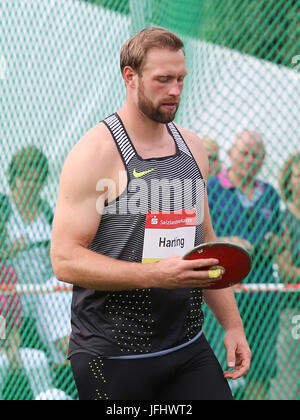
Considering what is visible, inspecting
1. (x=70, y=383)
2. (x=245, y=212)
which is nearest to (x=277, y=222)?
A: (x=245, y=212)

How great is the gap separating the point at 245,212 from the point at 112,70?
114 cm

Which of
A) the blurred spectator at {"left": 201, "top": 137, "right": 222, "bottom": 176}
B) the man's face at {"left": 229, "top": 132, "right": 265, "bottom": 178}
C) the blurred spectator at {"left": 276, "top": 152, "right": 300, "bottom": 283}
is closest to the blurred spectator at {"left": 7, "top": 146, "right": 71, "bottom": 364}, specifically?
the blurred spectator at {"left": 201, "top": 137, "right": 222, "bottom": 176}

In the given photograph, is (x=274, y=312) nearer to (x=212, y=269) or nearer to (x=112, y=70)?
(x=112, y=70)

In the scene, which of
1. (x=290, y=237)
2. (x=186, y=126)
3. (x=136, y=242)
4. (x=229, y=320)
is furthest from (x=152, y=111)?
(x=290, y=237)

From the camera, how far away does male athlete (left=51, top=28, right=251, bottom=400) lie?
261 centimetres

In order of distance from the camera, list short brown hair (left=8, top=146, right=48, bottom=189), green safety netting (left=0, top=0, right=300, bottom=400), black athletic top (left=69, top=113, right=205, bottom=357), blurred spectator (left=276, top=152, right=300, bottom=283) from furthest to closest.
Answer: short brown hair (left=8, top=146, right=48, bottom=189) → blurred spectator (left=276, top=152, right=300, bottom=283) → green safety netting (left=0, top=0, right=300, bottom=400) → black athletic top (left=69, top=113, right=205, bottom=357)

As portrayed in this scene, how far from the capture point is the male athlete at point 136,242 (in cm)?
261

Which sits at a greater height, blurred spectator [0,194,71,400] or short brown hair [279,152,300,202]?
short brown hair [279,152,300,202]

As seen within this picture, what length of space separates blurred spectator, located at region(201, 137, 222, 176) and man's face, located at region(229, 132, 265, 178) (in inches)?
3.6

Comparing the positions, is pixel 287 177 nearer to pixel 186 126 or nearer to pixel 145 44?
pixel 186 126

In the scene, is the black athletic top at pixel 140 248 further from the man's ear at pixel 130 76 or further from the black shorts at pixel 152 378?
the man's ear at pixel 130 76

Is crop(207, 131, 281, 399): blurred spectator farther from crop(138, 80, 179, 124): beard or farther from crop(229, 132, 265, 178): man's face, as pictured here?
crop(138, 80, 179, 124): beard

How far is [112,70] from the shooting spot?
168 inches

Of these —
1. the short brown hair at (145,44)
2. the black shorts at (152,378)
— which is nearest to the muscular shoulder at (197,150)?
the short brown hair at (145,44)
